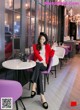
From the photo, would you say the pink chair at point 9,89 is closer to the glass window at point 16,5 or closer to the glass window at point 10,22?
the glass window at point 10,22

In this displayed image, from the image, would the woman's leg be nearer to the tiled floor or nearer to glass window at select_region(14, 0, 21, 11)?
the tiled floor

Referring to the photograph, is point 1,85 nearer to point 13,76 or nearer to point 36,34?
point 13,76

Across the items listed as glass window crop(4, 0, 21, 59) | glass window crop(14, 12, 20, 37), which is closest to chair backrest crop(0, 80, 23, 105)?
glass window crop(4, 0, 21, 59)

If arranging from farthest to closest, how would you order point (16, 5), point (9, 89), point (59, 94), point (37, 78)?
point (16, 5), point (59, 94), point (37, 78), point (9, 89)

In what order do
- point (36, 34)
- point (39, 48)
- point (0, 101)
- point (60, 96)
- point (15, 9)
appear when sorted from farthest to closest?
point (36, 34)
point (15, 9)
point (39, 48)
point (60, 96)
point (0, 101)

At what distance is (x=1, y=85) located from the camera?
177 cm

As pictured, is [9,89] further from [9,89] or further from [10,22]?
[10,22]

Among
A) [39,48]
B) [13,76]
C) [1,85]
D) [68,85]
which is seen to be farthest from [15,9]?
[1,85]

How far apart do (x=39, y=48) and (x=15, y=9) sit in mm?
1097

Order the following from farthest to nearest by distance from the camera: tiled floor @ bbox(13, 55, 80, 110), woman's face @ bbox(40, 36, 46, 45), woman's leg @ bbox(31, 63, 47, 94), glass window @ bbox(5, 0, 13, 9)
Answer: woman's face @ bbox(40, 36, 46, 45), glass window @ bbox(5, 0, 13, 9), woman's leg @ bbox(31, 63, 47, 94), tiled floor @ bbox(13, 55, 80, 110)

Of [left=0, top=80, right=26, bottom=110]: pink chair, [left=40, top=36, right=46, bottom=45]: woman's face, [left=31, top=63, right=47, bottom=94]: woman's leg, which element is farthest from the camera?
[left=40, top=36, right=46, bottom=45]: woman's face

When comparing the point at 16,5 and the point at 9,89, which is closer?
the point at 9,89

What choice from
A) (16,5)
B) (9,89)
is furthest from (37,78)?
(16,5)

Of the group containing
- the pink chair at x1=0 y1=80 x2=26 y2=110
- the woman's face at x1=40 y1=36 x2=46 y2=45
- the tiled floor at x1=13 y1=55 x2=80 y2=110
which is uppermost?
the woman's face at x1=40 y1=36 x2=46 y2=45
